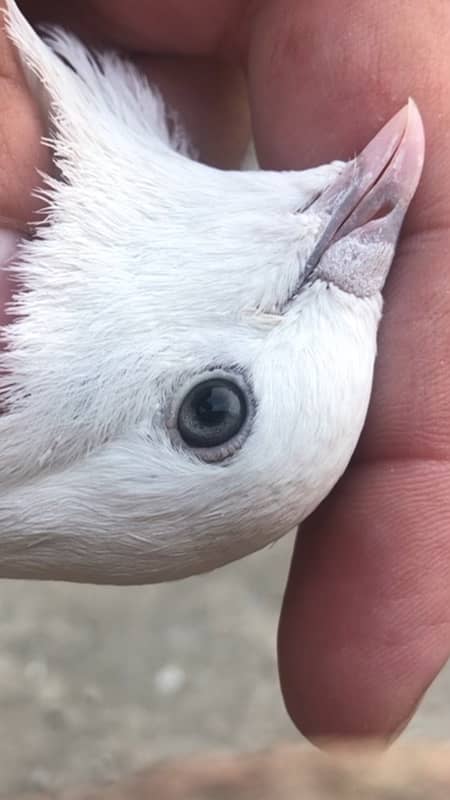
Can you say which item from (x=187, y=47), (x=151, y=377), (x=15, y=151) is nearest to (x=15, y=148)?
(x=15, y=151)

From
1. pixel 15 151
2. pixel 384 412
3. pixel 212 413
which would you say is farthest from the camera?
pixel 384 412

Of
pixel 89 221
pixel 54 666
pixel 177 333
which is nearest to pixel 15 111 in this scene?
pixel 89 221

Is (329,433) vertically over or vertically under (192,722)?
over

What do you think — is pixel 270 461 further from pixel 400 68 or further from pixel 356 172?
pixel 400 68

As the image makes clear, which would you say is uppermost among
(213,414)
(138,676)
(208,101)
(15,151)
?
(208,101)

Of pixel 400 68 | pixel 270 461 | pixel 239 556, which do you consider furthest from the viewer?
pixel 400 68

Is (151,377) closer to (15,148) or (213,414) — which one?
(213,414)

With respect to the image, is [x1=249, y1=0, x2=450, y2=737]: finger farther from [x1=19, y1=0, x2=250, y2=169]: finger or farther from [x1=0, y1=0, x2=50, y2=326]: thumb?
[x1=0, y1=0, x2=50, y2=326]: thumb

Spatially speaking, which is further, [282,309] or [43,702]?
[43,702]
